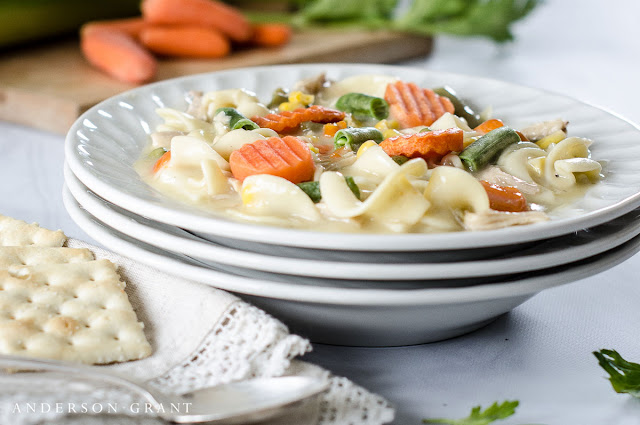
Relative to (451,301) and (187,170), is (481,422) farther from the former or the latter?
(187,170)

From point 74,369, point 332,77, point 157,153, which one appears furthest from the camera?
point 332,77

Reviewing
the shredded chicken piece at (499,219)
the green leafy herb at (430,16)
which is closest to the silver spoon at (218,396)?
the shredded chicken piece at (499,219)

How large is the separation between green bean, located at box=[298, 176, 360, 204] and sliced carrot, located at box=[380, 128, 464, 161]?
13.0 inches

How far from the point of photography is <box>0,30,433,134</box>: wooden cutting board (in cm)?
499

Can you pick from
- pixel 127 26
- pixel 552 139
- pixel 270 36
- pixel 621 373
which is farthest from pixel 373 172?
pixel 127 26

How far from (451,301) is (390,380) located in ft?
1.23

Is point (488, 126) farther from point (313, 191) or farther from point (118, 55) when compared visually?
point (118, 55)

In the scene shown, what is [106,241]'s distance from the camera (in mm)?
2393

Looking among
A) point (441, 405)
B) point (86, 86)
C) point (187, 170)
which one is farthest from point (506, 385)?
point (86, 86)

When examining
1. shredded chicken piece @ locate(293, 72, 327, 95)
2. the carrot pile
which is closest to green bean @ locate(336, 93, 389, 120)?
shredded chicken piece @ locate(293, 72, 327, 95)

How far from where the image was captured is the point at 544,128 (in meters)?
3.23

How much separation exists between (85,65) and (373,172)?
3933mm

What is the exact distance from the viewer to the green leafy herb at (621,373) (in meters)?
2.21

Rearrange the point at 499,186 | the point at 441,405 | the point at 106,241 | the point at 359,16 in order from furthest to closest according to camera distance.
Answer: the point at 359,16
the point at 499,186
the point at 106,241
the point at 441,405
